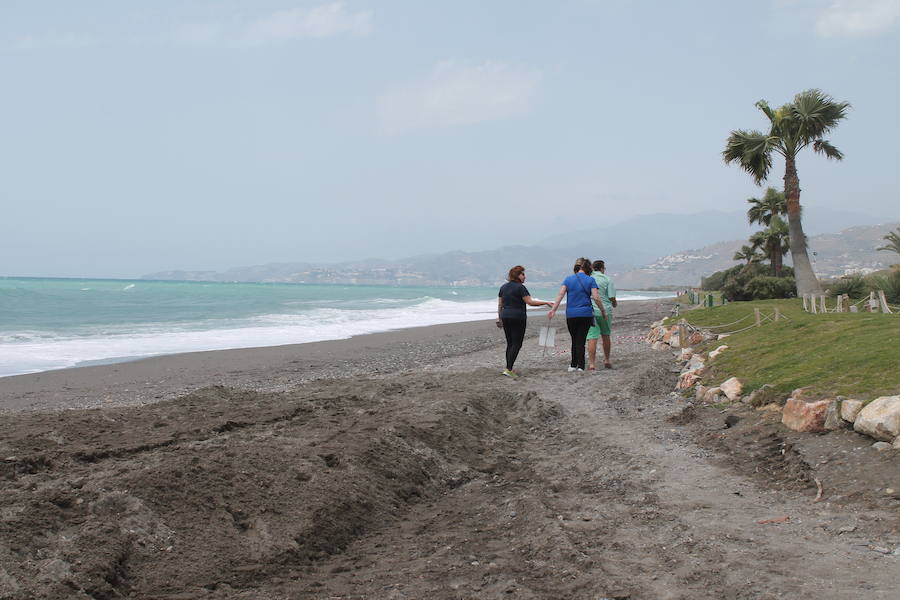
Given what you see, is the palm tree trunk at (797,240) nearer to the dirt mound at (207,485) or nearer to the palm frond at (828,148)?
the palm frond at (828,148)

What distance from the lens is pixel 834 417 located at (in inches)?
227

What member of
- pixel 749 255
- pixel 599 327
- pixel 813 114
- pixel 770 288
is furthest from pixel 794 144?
pixel 749 255

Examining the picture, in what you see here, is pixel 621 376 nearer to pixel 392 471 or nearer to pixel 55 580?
pixel 392 471

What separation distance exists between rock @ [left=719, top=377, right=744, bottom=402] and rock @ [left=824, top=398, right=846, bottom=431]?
5.71ft

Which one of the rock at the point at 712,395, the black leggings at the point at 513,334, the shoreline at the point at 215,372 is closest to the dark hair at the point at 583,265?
the black leggings at the point at 513,334

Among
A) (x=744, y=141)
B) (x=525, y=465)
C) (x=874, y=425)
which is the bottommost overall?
(x=525, y=465)

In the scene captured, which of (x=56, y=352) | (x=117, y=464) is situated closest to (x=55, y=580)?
(x=117, y=464)

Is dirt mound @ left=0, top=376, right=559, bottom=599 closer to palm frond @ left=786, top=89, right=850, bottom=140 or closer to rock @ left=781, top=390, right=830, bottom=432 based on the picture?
rock @ left=781, top=390, right=830, bottom=432

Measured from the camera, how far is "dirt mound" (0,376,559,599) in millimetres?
3613

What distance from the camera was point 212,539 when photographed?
4.01m

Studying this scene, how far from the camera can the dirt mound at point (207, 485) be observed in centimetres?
361

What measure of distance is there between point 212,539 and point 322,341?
18.3 m

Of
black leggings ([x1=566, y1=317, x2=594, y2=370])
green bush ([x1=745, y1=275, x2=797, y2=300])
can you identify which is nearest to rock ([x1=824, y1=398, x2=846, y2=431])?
black leggings ([x1=566, y1=317, x2=594, y2=370])

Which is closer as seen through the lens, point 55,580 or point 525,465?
point 55,580
